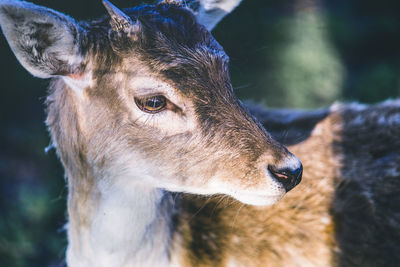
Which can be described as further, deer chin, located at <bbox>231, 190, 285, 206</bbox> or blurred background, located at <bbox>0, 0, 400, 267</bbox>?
blurred background, located at <bbox>0, 0, 400, 267</bbox>

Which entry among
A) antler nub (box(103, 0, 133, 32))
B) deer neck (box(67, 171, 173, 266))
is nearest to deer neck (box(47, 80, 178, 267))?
deer neck (box(67, 171, 173, 266))

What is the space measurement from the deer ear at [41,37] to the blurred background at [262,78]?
5.08ft

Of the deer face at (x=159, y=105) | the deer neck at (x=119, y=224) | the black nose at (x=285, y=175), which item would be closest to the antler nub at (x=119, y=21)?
the deer face at (x=159, y=105)

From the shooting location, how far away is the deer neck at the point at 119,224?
7.95ft

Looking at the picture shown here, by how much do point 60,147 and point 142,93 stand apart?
789mm

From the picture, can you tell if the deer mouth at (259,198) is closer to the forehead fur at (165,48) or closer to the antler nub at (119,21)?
the forehead fur at (165,48)

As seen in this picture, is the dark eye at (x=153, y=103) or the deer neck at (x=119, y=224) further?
the deer neck at (x=119, y=224)

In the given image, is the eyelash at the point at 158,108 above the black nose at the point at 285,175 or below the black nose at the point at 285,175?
above

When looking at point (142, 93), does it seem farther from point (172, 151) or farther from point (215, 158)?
point (215, 158)

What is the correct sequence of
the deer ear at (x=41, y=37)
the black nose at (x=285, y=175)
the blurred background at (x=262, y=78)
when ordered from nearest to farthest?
the deer ear at (x=41, y=37)
the black nose at (x=285, y=175)
the blurred background at (x=262, y=78)

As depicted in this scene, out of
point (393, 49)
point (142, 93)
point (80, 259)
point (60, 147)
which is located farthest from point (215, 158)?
point (393, 49)

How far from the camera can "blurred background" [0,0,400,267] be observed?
4664 millimetres

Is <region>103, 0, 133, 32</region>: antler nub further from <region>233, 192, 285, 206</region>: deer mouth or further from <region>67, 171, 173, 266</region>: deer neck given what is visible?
<region>233, 192, 285, 206</region>: deer mouth

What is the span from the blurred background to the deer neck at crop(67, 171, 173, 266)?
71.7 inches
